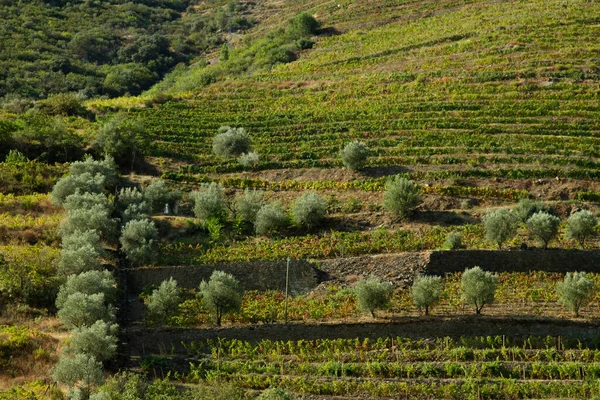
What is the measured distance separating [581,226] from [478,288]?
801 cm

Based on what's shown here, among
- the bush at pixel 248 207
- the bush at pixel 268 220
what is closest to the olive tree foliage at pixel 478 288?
the bush at pixel 268 220

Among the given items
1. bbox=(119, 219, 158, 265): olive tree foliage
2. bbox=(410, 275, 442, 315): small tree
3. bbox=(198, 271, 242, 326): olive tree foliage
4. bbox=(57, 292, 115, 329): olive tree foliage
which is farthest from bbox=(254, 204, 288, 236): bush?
bbox=(57, 292, 115, 329): olive tree foliage

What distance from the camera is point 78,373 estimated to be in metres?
29.5

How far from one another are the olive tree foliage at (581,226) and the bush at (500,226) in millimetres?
2445

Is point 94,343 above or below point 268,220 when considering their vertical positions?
below

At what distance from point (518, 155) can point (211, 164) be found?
58.2ft

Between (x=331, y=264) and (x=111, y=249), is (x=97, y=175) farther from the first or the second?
(x=331, y=264)

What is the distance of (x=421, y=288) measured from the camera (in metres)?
34.3

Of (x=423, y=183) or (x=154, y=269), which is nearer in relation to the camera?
(x=154, y=269)

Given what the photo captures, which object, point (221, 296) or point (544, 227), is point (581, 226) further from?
point (221, 296)

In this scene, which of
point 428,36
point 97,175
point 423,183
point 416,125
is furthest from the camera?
point 428,36

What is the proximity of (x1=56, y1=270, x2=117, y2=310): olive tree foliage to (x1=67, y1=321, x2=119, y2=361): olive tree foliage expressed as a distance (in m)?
3.14

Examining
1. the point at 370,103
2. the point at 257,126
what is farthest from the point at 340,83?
the point at 257,126

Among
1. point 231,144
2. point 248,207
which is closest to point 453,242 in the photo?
point 248,207
